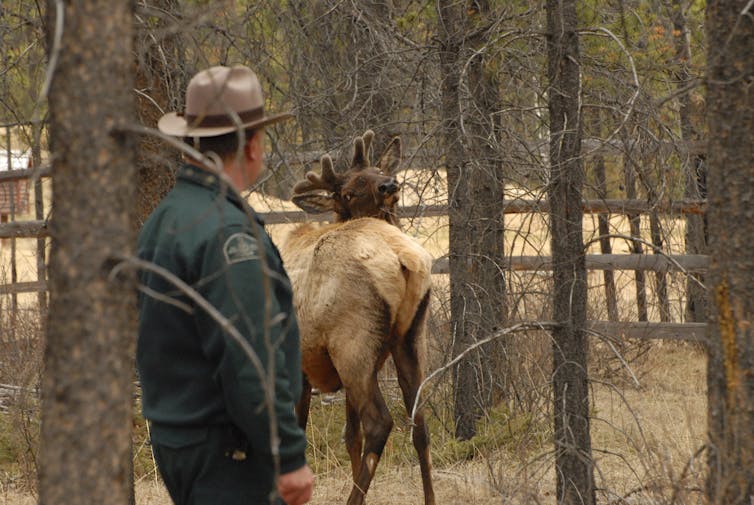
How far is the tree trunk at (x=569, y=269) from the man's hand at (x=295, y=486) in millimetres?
1621

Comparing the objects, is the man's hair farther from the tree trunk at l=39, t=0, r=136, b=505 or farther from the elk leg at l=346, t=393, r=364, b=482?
the elk leg at l=346, t=393, r=364, b=482

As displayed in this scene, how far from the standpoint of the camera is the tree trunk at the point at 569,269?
194 inches

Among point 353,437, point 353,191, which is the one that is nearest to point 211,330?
point 353,437

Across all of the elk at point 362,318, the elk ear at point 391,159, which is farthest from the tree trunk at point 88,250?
the elk ear at point 391,159

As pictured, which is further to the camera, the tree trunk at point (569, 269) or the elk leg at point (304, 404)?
the elk leg at point (304, 404)

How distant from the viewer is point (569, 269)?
16.2 feet

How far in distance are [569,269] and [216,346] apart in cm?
205

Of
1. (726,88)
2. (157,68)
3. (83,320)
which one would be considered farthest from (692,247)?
(83,320)

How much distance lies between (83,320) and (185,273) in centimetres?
116

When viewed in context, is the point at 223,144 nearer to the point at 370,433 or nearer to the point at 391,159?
the point at 370,433

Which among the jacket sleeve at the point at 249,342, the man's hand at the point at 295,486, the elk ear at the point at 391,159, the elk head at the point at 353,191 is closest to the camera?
the jacket sleeve at the point at 249,342

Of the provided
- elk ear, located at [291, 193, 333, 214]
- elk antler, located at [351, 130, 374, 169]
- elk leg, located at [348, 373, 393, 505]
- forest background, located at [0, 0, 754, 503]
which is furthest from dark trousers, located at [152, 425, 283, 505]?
elk antler, located at [351, 130, 374, 169]

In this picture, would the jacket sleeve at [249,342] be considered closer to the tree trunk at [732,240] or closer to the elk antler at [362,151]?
the tree trunk at [732,240]

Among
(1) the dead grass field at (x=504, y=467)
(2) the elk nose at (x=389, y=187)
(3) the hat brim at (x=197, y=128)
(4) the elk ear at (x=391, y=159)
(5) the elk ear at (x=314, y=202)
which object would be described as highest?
(4) the elk ear at (x=391, y=159)
